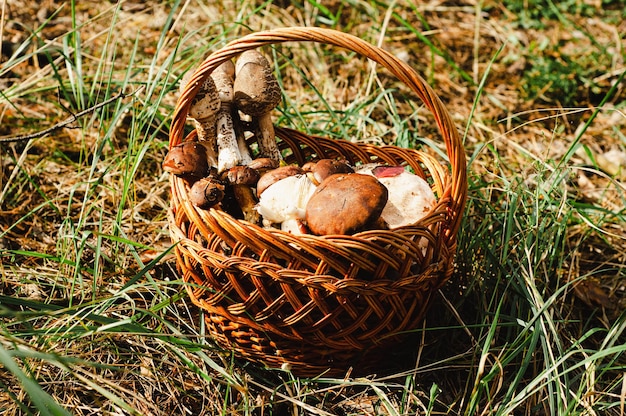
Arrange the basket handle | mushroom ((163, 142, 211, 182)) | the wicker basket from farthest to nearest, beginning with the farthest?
mushroom ((163, 142, 211, 182)) < the basket handle < the wicker basket

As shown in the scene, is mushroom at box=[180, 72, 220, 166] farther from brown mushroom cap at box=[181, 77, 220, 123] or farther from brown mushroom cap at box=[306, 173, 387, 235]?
brown mushroom cap at box=[306, 173, 387, 235]

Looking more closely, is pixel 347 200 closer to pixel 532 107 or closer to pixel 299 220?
pixel 299 220

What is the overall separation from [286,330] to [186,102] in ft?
2.55

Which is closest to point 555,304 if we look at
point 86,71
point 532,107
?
point 532,107

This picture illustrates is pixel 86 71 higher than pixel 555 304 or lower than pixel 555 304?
higher

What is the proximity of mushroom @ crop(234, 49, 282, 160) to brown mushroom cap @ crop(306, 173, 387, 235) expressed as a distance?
0.50 metres

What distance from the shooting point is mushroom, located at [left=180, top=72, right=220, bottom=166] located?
76.2 inches

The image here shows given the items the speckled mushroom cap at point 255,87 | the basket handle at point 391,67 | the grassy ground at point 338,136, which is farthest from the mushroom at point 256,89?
the grassy ground at point 338,136

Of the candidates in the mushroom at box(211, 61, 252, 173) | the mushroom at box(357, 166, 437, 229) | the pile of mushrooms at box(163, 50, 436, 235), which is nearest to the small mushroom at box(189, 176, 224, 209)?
the pile of mushrooms at box(163, 50, 436, 235)

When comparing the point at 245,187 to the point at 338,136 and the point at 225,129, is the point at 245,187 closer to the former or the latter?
the point at 225,129

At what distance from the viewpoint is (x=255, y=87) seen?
6.50ft

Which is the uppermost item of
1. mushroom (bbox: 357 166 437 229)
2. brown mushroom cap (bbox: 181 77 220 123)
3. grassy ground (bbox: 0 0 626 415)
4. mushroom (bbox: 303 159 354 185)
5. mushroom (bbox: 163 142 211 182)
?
brown mushroom cap (bbox: 181 77 220 123)

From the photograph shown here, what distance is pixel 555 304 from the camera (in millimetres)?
2125

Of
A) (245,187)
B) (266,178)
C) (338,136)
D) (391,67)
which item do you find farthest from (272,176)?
(338,136)
